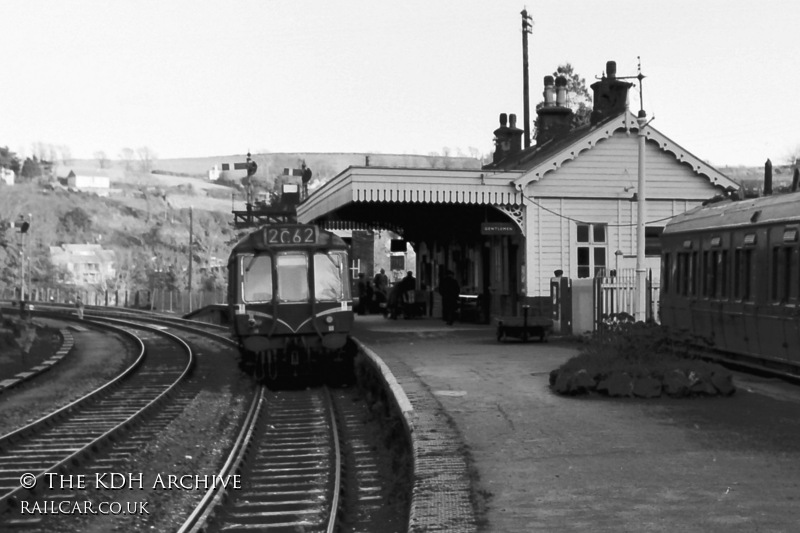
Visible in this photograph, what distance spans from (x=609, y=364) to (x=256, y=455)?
185 inches

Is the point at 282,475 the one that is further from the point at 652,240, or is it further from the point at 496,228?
the point at 652,240

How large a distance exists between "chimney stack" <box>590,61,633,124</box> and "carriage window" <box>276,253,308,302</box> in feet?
40.9

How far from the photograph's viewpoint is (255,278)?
1930 centimetres

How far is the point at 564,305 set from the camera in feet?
79.4

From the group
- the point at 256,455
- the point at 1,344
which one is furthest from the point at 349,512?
the point at 1,344

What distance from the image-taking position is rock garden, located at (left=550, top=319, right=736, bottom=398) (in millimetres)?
13172

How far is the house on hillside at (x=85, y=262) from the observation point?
103938mm

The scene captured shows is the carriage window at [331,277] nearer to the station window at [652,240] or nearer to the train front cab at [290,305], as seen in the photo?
the train front cab at [290,305]

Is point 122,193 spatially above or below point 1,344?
above

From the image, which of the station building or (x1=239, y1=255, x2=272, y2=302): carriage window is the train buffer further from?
(x1=239, y1=255, x2=272, y2=302): carriage window

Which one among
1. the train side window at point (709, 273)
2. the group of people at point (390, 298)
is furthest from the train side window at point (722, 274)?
the group of people at point (390, 298)

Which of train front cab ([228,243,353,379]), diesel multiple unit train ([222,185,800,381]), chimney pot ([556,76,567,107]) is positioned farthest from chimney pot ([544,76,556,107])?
train front cab ([228,243,353,379])

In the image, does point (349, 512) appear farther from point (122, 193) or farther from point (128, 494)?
point (122, 193)

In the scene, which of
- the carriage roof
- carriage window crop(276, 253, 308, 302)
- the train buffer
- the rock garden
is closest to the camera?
the rock garden
